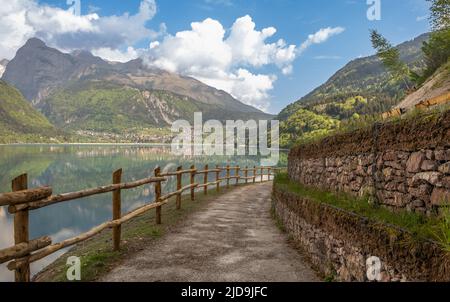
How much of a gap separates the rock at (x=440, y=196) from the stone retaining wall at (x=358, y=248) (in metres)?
0.71

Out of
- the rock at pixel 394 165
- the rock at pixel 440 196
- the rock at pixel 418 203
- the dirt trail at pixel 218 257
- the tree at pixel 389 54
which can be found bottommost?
the dirt trail at pixel 218 257

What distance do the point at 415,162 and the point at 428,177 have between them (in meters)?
0.41

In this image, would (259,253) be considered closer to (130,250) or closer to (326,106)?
(130,250)

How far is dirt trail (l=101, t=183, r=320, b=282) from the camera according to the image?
21.5 ft

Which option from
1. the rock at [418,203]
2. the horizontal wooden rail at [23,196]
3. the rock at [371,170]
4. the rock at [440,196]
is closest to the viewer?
the rock at [440,196]

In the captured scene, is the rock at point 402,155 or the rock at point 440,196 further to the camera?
the rock at point 402,155

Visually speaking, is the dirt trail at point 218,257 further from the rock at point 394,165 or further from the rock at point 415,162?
the rock at point 415,162

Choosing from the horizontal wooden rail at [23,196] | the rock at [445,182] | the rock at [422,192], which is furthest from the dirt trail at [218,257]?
the rock at [445,182]

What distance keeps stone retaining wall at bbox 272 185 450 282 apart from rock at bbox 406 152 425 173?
1.10m

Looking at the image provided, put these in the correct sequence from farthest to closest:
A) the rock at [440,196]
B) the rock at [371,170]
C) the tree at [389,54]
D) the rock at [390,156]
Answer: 1. the tree at [389,54]
2. the rock at [371,170]
3. the rock at [390,156]
4. the rock at [440,196]

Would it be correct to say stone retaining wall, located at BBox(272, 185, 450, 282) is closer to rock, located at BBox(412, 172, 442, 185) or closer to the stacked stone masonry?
the stacked stone masonry

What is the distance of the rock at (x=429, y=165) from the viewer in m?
→ 4.86

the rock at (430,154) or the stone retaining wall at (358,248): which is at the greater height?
the rock at (430,154)
